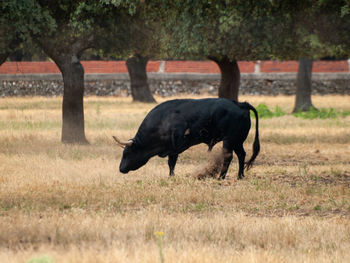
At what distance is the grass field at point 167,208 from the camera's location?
685 centimetres

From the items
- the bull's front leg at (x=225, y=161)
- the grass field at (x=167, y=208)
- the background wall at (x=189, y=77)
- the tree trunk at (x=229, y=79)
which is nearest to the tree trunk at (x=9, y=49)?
the grass field at (x=167, y=208)

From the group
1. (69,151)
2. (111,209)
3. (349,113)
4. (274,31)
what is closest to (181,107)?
(111,209)

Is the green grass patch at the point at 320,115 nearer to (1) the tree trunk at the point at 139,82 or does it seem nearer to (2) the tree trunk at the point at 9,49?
(1) the tree trunk at the point at 139,82

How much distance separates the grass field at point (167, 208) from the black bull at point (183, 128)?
1.62 ft

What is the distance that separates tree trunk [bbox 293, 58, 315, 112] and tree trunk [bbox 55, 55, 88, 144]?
1639 cm

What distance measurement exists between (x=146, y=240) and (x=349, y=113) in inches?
970

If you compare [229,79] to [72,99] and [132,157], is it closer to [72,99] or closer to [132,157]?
[72,99]

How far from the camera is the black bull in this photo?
12.4 metres

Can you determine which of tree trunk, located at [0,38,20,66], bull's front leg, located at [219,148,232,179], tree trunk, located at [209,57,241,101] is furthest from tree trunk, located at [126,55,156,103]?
bull's front leg, located at [219,148,232,179]

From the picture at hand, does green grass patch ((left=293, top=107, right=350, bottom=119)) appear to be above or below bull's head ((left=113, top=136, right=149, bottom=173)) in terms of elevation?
below

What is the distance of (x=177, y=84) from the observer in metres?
43.3

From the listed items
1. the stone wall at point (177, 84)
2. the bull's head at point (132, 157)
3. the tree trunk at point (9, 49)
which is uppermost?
the tree trunk at point (9, 49)

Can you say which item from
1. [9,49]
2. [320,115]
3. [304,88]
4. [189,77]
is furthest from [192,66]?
[9,49]

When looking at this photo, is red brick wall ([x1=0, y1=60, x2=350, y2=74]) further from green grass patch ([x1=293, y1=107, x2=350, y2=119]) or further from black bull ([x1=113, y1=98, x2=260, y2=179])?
black bull ([x1=113, y1=98, x2=260, y2=179])
